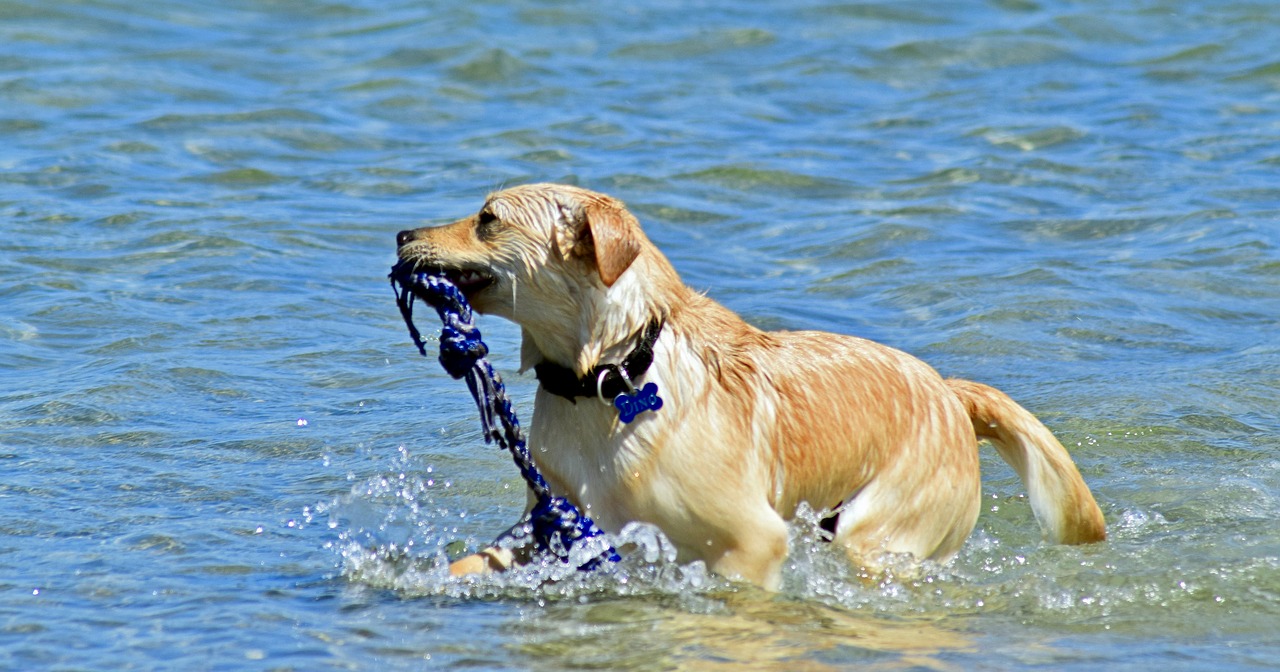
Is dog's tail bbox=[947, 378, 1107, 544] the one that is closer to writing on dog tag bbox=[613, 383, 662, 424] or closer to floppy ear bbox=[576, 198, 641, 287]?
writing on dog tag bbox=[613, 383, 662, 424]

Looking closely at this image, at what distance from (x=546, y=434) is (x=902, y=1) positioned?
1642 centimetres

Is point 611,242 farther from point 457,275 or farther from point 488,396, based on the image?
point 488,396

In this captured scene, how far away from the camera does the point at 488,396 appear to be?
229 inches

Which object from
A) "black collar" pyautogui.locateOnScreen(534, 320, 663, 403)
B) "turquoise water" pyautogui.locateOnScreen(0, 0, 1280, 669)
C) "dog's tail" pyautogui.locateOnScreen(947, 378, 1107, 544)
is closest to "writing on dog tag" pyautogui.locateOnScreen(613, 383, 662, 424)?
"black collar" pyautogui.locateOnScreen(534, 320, 663, 403)

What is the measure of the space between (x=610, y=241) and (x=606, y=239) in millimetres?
15

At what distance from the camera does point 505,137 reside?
14.7m

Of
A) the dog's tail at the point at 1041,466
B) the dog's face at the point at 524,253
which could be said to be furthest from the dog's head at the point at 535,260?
the dog's tail at the point at 1041,466

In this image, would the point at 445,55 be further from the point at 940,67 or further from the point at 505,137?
the point at 940,67

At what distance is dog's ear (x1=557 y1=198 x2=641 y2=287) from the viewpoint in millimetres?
5234

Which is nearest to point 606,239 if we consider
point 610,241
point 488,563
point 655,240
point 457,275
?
point 610,241

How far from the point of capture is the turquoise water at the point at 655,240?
5.68m

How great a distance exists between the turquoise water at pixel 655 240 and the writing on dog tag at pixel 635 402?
0.44 metres

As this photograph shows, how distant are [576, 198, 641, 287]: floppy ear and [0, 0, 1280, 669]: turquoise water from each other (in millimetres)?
979

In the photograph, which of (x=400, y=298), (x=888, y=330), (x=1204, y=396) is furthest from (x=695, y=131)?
(x=400, y=298)
